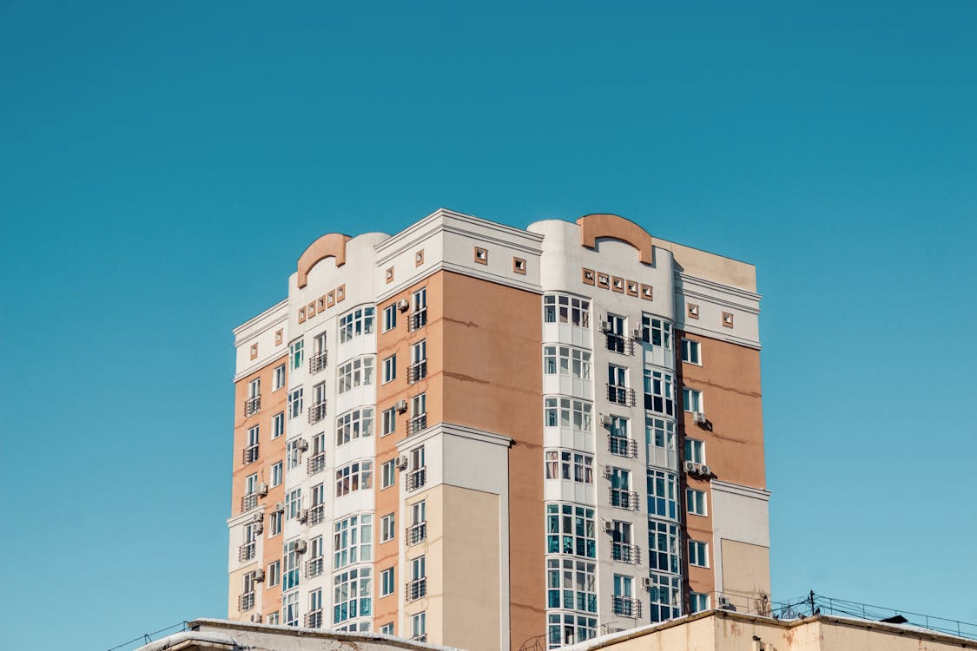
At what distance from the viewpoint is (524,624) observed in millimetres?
88125

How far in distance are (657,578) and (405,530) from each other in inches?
496

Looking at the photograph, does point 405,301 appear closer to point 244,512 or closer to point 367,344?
point 367,344

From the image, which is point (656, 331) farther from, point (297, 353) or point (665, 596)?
point (297, 353)

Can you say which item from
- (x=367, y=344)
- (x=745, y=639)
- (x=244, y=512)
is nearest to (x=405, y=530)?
(x=367, y=344)

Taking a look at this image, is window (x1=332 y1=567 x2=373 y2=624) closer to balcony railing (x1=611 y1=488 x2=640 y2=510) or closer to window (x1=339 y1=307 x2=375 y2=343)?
window (x1=339 y1=307 x2=375 y2=343)

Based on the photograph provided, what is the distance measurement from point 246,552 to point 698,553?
78.0ft

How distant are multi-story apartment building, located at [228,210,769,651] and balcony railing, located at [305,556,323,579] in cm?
19

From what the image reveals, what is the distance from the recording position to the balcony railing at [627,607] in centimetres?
9069

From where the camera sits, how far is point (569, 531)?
298ft

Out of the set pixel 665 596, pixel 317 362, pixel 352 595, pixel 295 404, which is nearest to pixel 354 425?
pixel 317 362

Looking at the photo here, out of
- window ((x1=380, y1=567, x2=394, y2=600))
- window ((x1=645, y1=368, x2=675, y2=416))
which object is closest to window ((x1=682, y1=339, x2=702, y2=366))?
window ((x1=645, y1=368, x2=675, y2=416))

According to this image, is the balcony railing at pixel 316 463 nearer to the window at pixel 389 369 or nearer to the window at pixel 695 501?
the window at pixel 389 369

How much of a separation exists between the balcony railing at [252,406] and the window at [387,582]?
1779cm

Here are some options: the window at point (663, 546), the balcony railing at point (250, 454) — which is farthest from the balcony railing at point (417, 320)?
the balcony railing at point (250, 454)
